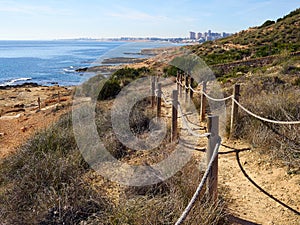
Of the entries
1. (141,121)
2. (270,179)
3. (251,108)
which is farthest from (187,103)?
(270,179)

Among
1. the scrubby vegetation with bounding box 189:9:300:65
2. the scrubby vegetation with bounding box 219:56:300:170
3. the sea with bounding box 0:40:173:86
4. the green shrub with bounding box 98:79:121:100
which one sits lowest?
the sea with bounding box 0:40:173:86

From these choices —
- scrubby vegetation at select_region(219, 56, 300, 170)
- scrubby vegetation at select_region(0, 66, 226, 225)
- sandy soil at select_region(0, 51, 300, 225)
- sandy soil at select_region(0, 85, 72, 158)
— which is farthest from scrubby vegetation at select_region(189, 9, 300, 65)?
scrubby vegetation at select_region(0, 66, 226, 225)

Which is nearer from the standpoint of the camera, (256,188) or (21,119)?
(256,188)

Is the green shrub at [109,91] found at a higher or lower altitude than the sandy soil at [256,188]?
lower

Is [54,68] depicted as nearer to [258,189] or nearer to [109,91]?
[109,91]

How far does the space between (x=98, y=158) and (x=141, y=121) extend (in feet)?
7.19

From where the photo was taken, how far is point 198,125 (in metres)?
7.95

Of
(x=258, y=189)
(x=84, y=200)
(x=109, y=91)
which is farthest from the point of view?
(x=109, y=91)

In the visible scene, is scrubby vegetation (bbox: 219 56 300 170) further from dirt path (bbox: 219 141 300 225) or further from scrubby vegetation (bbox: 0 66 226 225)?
scrubby vegetation (bbox: 0 66 226 225)

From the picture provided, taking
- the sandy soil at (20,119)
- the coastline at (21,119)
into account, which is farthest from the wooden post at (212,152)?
the sandy soil at (20,119)

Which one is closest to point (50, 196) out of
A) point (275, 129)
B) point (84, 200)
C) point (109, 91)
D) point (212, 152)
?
point (84, 200)

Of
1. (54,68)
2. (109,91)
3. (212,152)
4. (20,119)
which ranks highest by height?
(212,152)

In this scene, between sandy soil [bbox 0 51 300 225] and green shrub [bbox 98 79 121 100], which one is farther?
green shrub [bbox 98 79 121 100]

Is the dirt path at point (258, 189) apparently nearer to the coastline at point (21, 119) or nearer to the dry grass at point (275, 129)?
the dry grass at point (275, 129)
